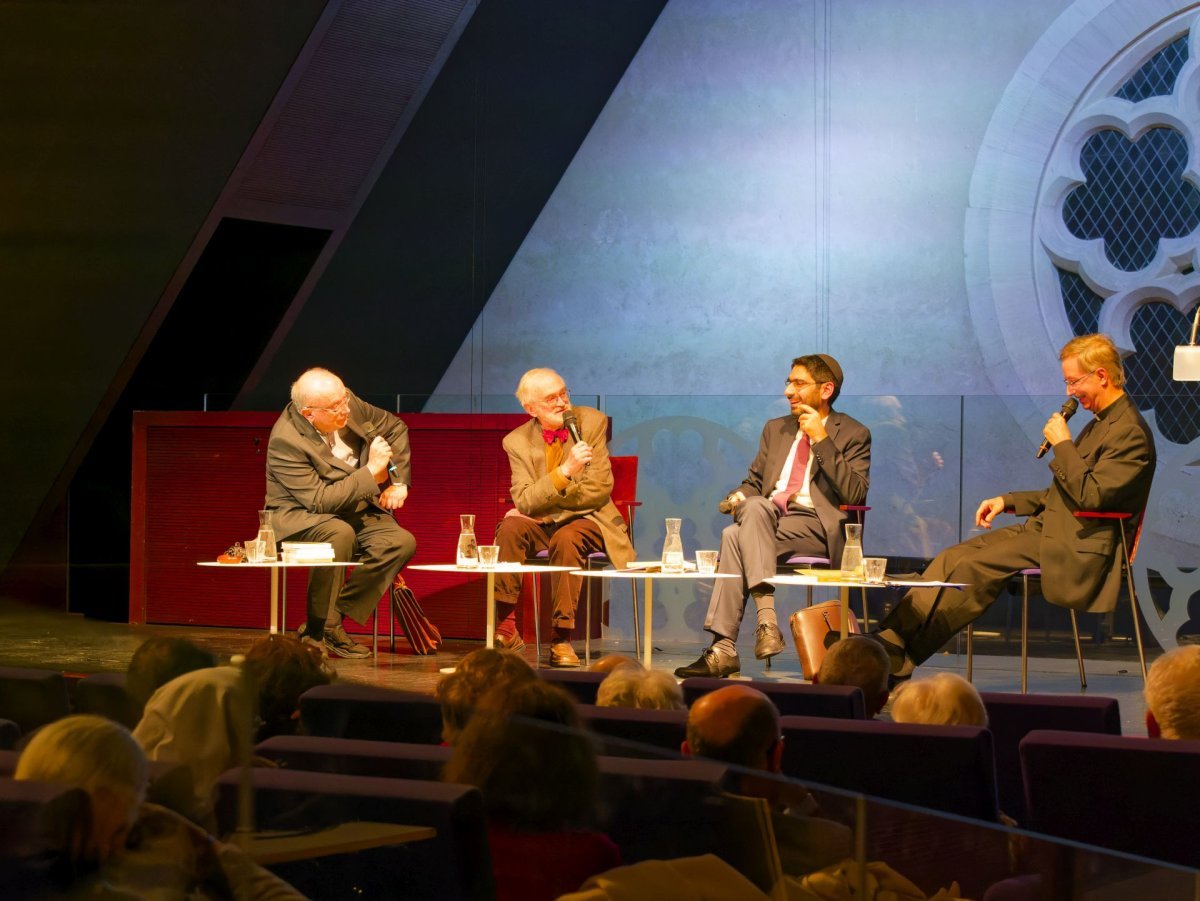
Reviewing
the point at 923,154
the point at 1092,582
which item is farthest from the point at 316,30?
the point at 1092,582

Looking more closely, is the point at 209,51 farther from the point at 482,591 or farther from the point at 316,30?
the point at 482,591

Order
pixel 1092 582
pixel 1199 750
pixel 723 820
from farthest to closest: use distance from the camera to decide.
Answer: pixel 1092 582
pixel 1199 750
pixel 723 820

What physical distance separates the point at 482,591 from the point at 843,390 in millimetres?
2616

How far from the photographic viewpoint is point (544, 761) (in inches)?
37.2

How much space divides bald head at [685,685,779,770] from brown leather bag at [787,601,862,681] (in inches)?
124

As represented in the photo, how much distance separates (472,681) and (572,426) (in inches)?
174

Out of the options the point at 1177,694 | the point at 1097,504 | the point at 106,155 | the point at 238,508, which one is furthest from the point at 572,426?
the point at 1177,694

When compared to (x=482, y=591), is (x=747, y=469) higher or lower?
higher

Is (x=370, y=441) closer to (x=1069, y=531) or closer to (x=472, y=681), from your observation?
(x=1069, y=531)

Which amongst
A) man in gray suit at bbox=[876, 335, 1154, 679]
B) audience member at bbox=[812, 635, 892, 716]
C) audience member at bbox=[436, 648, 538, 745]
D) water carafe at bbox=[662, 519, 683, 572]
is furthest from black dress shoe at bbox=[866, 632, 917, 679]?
audience member at bbox=[436, 648, 538, 745]

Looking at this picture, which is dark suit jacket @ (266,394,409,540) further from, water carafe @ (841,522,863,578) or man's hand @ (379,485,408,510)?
water carafe @ (841,522,863,578)

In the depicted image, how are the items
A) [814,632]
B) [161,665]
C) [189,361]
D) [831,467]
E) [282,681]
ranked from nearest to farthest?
[161,665]
[282,681]
[814,632]
[831,467]
[189,361]

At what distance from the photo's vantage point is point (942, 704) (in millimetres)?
2369

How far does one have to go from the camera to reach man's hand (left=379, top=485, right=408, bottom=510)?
19.3ft
